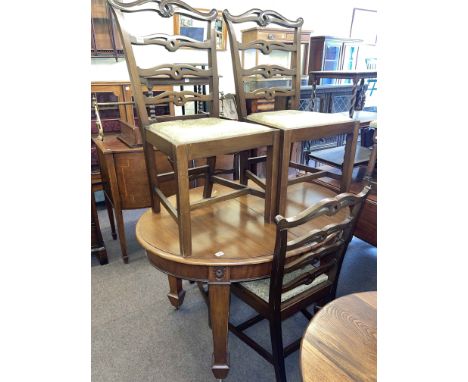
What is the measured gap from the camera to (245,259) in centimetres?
105

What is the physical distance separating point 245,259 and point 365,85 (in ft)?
7.78

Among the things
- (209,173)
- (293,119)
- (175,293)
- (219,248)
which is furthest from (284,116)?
(175,293)

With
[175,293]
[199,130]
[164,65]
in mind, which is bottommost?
[175,293]

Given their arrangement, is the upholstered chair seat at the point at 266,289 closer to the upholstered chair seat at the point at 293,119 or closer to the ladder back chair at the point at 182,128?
the ladder back chair at the point at 182,128

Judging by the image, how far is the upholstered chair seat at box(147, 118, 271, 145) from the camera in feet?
3.30

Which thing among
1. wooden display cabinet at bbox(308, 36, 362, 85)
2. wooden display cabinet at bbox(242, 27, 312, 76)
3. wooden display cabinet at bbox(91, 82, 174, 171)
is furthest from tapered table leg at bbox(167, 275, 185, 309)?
wooden display cabinet at bbox(308, 36, 362, 85)

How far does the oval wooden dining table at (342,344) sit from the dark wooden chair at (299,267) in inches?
7.9

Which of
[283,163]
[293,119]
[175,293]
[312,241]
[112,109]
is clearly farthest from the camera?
[112,109]

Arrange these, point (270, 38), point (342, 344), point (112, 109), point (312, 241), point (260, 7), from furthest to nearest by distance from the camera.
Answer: point (260, 7) → point (270, 38) → point (112, 109) → point (312, 241) → point (342, 344)

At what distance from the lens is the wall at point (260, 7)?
2.88 metres

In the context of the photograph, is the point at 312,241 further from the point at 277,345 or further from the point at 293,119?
the point at 293,119

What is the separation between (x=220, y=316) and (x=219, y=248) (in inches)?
10.6

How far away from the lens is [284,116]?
1369mm

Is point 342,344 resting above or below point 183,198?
below
